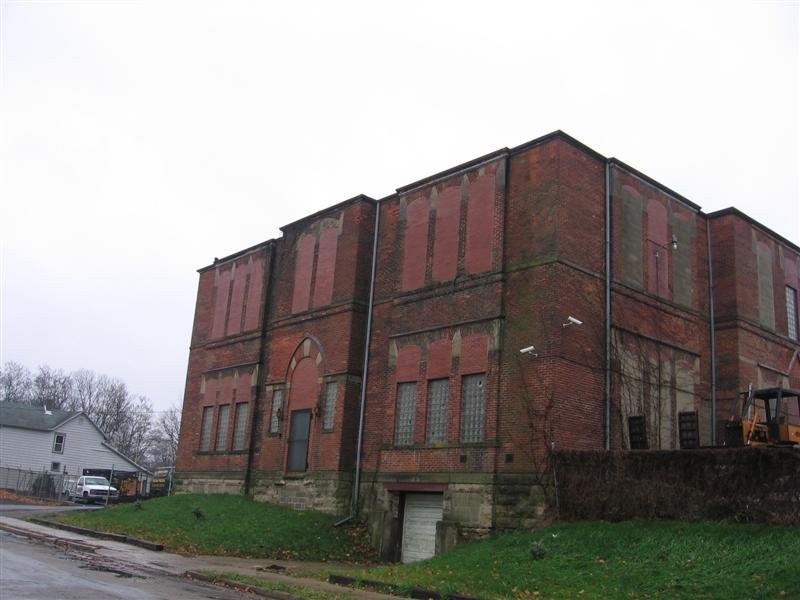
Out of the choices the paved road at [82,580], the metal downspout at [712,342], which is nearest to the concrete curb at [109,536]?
the paved road at [82,580]

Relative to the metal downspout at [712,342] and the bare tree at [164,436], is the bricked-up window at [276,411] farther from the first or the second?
the bare tree at [164,436]

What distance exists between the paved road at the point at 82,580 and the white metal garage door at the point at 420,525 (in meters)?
8.85

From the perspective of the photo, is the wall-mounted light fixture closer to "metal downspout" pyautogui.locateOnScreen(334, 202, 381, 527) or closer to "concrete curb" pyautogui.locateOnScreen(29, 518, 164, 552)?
"metal downspout" pyautogui.locateOnScreen(334, 202, 381, 527)

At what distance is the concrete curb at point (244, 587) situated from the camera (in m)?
15.5

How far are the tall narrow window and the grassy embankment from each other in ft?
148

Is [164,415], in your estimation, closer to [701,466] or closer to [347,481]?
[347,481]

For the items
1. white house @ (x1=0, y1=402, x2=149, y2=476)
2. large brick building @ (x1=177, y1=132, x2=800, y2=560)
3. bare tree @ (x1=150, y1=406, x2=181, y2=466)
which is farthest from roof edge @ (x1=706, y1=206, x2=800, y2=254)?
bare tree @ (x1=150, y1=406, x2=181, y2=466)

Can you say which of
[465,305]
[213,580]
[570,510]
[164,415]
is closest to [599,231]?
[465,305]

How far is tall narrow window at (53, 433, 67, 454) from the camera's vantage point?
65.1 m

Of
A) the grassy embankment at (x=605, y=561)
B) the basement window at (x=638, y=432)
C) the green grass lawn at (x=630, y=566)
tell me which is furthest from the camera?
the basement window at (x=638, y=432)

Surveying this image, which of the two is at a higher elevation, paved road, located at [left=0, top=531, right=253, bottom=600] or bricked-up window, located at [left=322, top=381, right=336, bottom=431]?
bricked-up window, located at [left=322, top=381, right=336, bottom=431]

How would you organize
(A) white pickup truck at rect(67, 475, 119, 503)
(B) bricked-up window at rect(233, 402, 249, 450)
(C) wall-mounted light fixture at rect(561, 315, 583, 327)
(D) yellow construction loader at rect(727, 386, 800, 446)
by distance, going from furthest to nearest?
(A) white pickup truck at rect(67, 475, 119, 503) < (B) bricked-up window at rect(233, 402, 249, 450) < (C) wall-mounted light fixture at rect(561, 315, 583, 327) < (D) yellow construction loader at rect(727, 386, 800, 446)

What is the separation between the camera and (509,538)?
20.8 metres

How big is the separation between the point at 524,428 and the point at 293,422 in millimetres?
11101
